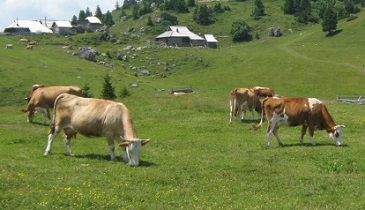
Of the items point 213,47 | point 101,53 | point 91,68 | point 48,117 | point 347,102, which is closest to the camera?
point 48,117

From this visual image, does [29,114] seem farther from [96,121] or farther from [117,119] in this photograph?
[117,119]

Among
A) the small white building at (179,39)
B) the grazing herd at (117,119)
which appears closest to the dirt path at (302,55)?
the small white building at (179,39)

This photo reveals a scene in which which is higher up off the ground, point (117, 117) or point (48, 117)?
point (117, 117)

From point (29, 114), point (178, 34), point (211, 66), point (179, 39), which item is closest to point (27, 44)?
point (211, 66)

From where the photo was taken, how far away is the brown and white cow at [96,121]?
21.2 m

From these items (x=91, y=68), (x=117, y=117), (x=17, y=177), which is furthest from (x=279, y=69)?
(x=17, y=177)

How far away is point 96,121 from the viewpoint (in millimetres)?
21516

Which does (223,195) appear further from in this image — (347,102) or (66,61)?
(66,61)

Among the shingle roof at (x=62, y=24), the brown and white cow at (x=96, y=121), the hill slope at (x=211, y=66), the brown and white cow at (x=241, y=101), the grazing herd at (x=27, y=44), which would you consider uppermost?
the shingle roof at (x=62, y=24)

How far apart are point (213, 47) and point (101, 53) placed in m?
39.5

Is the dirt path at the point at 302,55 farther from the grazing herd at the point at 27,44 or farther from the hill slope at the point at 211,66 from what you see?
the grazing herd at the point at 27,44

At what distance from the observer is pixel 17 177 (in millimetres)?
17062

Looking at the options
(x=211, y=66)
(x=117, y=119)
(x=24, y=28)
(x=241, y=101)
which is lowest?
(x=211, y=66)

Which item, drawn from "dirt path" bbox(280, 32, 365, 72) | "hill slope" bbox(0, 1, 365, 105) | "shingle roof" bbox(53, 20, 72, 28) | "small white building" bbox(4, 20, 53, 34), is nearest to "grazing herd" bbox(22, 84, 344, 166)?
"hill slope" bbox(0, 1, 365, 105)
